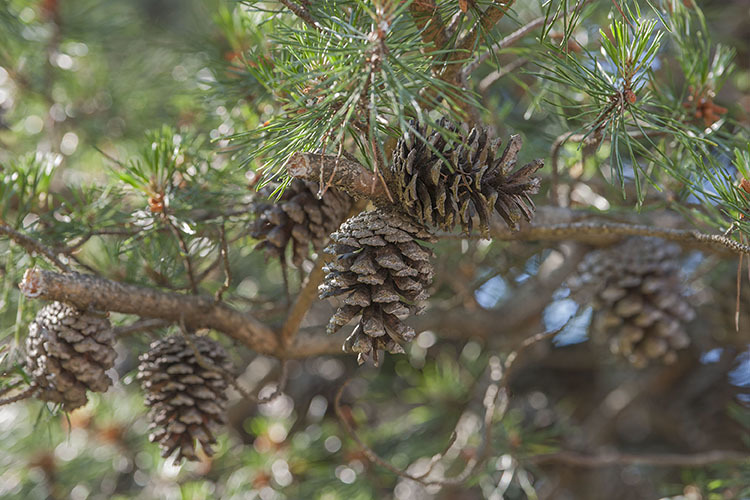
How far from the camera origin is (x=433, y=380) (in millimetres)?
1596

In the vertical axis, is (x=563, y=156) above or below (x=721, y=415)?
above

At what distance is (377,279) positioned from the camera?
0.69 meters

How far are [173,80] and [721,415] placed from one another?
5.25 feet

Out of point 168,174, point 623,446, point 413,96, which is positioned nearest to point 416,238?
point 413,96

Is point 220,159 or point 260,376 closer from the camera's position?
point 220,159

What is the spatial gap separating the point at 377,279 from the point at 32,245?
50 centimetres

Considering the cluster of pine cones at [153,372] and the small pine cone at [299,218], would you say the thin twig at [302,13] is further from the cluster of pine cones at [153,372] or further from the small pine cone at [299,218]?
the cluster of pine cones at [153,372]

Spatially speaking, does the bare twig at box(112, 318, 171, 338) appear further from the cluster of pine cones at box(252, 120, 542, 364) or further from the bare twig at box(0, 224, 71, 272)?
the cluster of pine cones at box(252, 120, 542, 364)

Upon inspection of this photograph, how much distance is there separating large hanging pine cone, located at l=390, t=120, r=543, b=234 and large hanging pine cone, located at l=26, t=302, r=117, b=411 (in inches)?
18.3

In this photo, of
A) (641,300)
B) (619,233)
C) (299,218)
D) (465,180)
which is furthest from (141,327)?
(641,300)

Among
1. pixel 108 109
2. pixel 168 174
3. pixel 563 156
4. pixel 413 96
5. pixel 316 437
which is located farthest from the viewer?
pixel 108 109

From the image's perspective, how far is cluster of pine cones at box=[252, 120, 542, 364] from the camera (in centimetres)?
68

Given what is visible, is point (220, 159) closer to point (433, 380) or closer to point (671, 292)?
point (433, 380)

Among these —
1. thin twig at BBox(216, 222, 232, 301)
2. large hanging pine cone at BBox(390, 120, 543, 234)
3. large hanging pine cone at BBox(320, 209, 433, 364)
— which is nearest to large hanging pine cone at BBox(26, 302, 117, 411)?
thin twig at BBox(216, 222, 232, 301)
